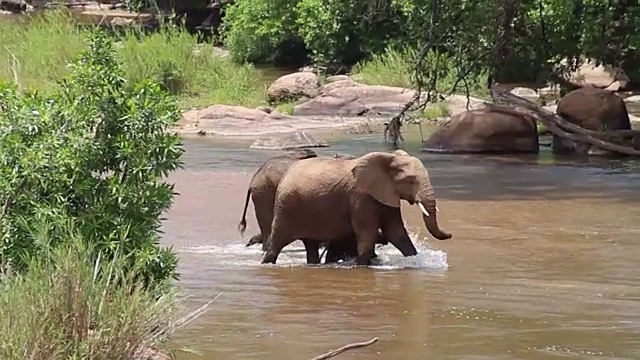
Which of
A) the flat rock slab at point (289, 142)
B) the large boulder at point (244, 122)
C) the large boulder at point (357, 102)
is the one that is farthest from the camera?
the large boulder at point (357, 102)

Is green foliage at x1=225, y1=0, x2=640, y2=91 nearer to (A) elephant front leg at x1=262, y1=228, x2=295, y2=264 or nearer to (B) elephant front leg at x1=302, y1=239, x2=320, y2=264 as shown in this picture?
(B) elephant front leg at x1=302, y1=239, x2=320, y2=264

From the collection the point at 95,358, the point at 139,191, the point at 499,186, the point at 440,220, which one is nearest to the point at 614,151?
the point at 499,186

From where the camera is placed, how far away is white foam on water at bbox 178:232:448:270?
1218 centimetres

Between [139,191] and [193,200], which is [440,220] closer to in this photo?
[193,200]

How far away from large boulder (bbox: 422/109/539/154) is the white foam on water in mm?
8061

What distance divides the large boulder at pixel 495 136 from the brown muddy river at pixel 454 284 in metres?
3.59

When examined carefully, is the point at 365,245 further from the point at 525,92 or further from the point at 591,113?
the point at 525,92

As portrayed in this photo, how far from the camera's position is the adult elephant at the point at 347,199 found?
11.9 m

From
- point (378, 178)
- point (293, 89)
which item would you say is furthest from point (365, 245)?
point (293, 89)

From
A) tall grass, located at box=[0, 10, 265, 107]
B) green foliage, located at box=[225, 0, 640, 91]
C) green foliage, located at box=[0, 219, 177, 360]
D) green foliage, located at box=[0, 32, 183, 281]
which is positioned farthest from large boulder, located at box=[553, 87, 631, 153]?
green foliage, located at box=[0, 219, 177, 360]

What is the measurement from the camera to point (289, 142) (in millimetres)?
21938

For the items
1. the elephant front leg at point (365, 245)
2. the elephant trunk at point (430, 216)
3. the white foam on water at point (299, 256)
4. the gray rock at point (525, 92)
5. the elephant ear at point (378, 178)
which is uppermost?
the elephant ear at point (378, 178)

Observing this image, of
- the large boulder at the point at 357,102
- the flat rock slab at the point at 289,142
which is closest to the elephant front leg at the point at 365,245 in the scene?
the flat rock slab at the point at 289,142

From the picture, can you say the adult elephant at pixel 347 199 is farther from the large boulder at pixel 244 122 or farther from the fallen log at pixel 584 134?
the large boulder at pixel 244 122
